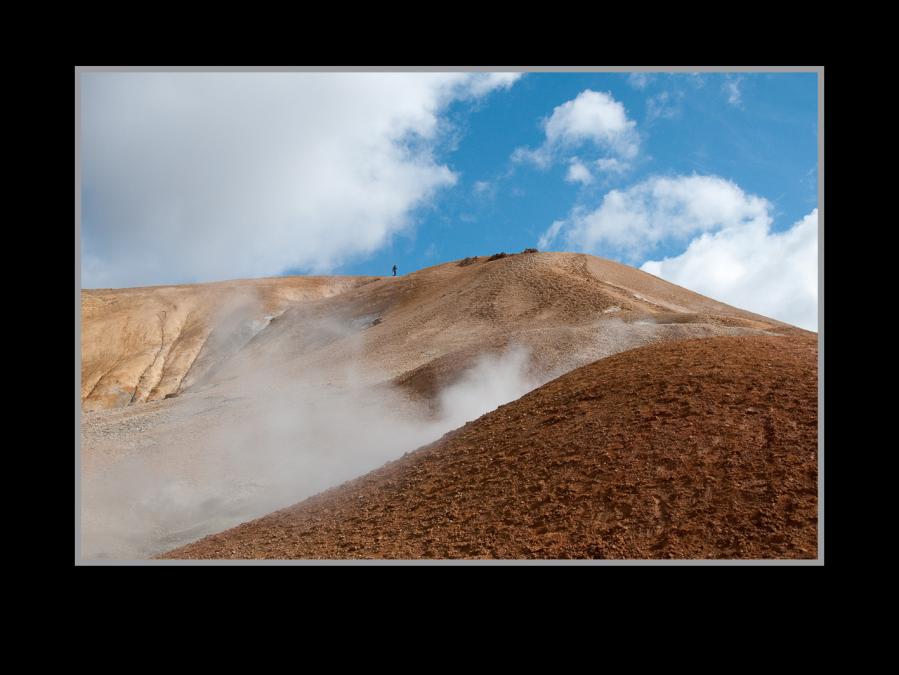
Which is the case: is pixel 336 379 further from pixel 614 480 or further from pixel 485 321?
pixel 614 480

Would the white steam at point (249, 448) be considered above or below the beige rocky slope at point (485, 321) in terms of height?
below

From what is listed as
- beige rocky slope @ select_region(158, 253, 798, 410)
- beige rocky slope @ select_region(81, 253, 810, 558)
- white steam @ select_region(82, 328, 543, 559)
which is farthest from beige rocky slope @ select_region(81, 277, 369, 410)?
white steam @ select_region(82, 328, 543, 559)

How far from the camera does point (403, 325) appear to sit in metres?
35.6

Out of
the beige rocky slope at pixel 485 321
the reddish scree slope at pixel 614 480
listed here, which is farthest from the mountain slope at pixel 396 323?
the reddish scree slope at pixel 614 480

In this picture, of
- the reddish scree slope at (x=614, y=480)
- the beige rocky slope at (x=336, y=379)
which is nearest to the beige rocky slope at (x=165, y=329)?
the beige rocky slope at (x=336, y=379)

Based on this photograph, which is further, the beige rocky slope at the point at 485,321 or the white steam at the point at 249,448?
the beige rocky slope at the point at 485,321

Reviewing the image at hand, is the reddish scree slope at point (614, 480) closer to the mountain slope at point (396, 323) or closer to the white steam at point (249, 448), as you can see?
the white steam at point (249, 448)

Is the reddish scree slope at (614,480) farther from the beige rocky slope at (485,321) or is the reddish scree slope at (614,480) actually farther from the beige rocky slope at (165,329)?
the beige rocky slope at (165,329)

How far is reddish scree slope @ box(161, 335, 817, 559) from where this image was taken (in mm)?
7531

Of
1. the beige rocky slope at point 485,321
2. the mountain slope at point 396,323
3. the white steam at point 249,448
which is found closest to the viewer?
the white steam at point 249,448

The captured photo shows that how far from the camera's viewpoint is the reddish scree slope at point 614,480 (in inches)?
297

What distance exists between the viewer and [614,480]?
8.59 metres

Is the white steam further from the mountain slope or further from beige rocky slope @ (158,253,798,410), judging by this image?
the mountain slope

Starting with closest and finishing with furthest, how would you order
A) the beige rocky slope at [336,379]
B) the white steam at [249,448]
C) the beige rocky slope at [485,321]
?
the white steam at [249,448], the beige rocky slope at [336,379], the beige rocky slope at [485,321]
